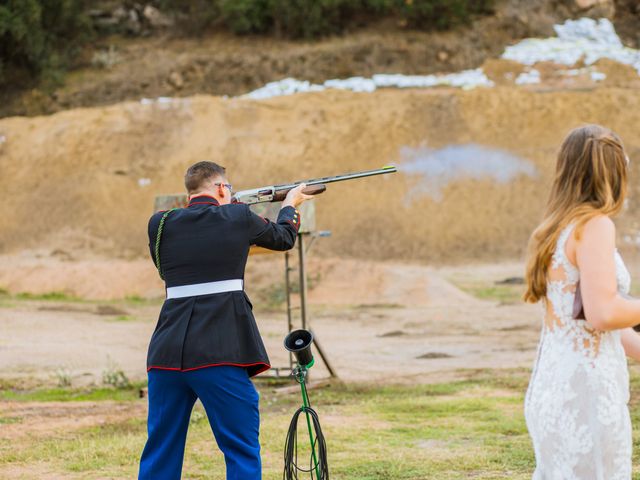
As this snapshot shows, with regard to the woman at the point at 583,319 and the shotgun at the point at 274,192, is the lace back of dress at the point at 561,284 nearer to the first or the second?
the woman at the point at 583,319

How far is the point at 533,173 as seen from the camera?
3353cm

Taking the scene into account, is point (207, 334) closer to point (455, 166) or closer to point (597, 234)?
point (597, 234)

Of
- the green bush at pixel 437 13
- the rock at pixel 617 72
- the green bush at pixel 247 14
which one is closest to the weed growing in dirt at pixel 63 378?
the rock at pixel 617 72

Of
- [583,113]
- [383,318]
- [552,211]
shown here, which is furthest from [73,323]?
[583,113]

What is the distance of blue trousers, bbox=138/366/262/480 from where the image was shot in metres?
4.73

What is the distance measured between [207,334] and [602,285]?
7.01 feet

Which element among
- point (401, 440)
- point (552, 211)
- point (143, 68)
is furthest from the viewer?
point (143, 68)

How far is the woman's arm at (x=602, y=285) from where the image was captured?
3295mm

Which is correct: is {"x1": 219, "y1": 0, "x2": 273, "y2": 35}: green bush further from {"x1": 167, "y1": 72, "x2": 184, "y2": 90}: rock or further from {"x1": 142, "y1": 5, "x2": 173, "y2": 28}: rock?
{"x1": 167, "y1": 72, "x2": 184, "y2": 90}: rock

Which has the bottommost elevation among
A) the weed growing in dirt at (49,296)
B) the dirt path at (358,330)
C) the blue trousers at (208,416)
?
the weed growing in dirt at (49,296)

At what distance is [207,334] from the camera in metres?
4.76

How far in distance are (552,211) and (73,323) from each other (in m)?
18.5

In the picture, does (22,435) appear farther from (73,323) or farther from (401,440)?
(73,323)

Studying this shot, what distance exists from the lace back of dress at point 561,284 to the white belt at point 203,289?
190cm
